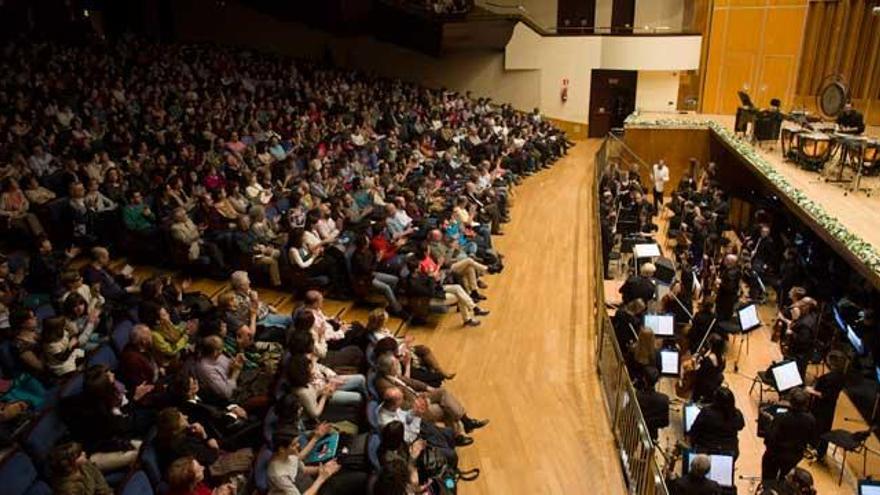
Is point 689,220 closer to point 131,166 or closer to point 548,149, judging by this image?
point 548,149

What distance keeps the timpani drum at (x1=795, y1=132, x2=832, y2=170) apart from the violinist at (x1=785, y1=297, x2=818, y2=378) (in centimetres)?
418

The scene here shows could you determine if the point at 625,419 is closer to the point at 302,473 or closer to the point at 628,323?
the point at 628,323

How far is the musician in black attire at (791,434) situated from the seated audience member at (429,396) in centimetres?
223

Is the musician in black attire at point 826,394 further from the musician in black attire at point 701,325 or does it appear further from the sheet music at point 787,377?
the musician in black attire at point 701,325

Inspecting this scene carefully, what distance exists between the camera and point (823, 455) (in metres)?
6.46

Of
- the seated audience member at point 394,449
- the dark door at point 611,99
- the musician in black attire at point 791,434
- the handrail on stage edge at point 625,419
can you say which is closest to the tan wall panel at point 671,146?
the dark door at point 611,99

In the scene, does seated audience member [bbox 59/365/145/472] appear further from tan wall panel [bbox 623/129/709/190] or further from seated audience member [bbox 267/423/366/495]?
tan wall panel [bbox 623/129/709/190]

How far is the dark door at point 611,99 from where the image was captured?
1995cm

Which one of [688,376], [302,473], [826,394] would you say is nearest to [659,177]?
[688,376]

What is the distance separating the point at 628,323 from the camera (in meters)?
6.63

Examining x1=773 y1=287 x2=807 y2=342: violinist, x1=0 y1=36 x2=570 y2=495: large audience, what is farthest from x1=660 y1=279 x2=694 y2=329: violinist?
x1=0 y1=36 x2=570 y2=495: large audience

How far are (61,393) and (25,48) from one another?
40.3 feet

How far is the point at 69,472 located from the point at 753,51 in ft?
62.1

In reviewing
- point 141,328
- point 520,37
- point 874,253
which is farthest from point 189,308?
point 520,37
